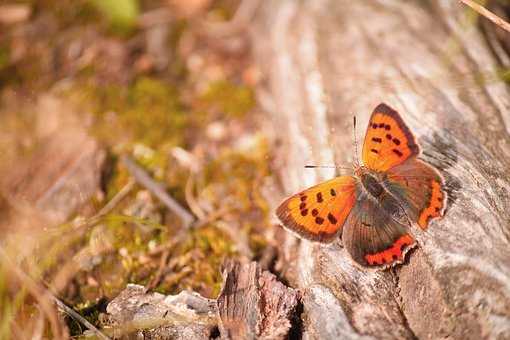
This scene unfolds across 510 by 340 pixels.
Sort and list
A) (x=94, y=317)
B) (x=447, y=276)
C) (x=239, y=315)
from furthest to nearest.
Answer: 1. (x=94, y=317)
2. (x=239, y=315)
3. (x=447, y=276)

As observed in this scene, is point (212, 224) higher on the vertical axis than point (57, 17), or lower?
lower

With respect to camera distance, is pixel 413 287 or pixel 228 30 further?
pixel 228 30

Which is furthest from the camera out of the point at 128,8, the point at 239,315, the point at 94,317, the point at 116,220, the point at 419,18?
the point at 128,8

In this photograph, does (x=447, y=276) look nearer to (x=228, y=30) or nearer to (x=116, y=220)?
(x=116, y=220)

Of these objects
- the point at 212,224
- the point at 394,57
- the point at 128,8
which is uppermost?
the point at 128,8

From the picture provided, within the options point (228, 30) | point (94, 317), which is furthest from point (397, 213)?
point (228, 30)

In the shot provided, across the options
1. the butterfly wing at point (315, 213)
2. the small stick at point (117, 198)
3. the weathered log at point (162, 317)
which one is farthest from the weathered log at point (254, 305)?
the small stick at point (117, 198)

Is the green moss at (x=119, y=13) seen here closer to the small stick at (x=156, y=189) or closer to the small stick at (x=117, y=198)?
the small stick at (x=156, y=189)

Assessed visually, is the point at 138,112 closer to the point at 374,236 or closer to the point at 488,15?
the point at 374,236
